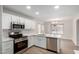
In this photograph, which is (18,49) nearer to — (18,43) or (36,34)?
(18,43)

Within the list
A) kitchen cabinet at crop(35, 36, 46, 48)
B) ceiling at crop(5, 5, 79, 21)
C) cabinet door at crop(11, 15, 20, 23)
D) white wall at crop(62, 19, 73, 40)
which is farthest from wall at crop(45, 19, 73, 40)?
cabinet door at crop(11, 15, 20, 23)

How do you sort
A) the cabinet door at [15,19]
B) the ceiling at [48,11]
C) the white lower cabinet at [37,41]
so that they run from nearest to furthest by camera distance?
the ceiling at [48,11] → the cabinet door at [15,19] → the white lower cabinet at [37,41]

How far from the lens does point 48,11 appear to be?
1695 millimetres

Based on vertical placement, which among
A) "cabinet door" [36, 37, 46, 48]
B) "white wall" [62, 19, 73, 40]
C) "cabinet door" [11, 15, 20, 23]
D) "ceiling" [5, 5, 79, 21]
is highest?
"ceiling" [5, 5, 79, 21]

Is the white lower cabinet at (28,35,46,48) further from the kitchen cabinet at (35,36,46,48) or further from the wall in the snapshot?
the wall

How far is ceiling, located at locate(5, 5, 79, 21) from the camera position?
1.59 metres

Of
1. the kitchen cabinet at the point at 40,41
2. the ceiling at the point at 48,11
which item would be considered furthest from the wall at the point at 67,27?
the kitchen cabinet at the point at 40,41

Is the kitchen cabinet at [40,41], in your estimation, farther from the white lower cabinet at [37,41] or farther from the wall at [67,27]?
the wall at [67,27]

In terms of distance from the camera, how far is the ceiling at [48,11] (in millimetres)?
1588

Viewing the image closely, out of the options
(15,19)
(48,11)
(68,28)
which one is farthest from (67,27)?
(15,19)

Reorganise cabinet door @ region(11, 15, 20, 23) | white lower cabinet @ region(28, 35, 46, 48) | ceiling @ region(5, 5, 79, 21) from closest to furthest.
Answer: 1. ceiling @ region(5, 5, 79, 21)
2. cabinet door @ region(11, 15, 20, 23)
3. white lower cabinet @ region(28, 35, 46, 48)

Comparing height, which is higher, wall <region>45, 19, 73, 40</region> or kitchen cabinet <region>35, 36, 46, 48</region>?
wall <region>45, 19, 73, 40</region>

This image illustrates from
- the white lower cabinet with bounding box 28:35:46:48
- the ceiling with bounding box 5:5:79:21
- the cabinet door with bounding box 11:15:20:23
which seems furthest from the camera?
the white lower cabinet with bounding box 28:35:46:48

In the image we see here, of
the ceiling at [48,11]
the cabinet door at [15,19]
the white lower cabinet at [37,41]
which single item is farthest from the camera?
the white lower cabinet at [37,41]
